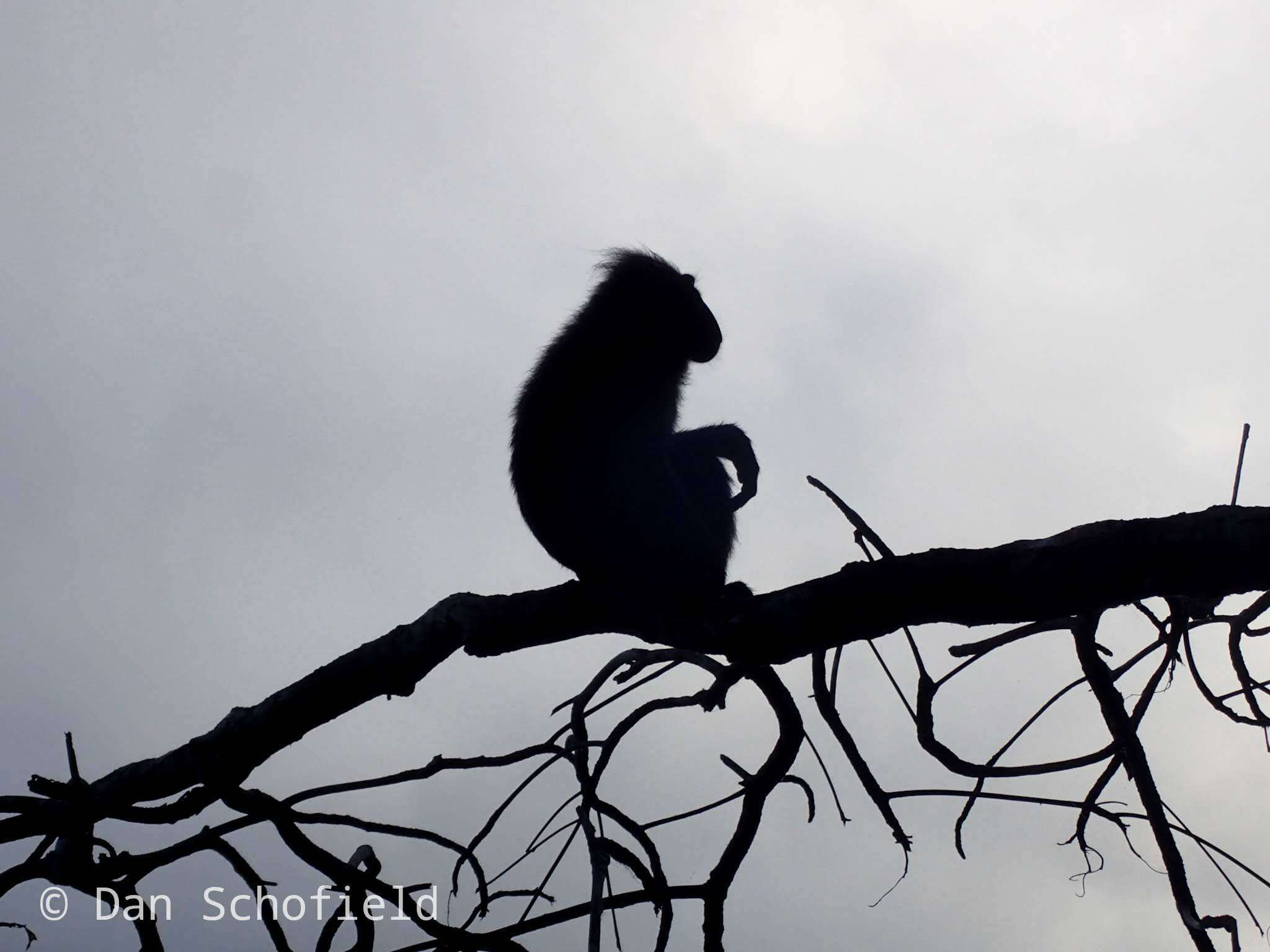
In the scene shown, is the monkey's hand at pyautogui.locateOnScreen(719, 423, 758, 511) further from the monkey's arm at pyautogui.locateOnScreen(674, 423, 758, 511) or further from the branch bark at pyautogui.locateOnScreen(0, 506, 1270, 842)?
the branch bark at pyautogui.locateOnScreen(0, 506, 1270, 842)

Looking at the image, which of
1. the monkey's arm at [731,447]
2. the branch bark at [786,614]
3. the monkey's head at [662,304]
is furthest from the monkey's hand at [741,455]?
the monkey's head at [662,304]

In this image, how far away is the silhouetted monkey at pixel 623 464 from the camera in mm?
4324

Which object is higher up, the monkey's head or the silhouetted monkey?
the monkey's head

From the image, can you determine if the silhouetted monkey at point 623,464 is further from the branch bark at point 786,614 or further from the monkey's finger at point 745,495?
the branch bark at point 786,614

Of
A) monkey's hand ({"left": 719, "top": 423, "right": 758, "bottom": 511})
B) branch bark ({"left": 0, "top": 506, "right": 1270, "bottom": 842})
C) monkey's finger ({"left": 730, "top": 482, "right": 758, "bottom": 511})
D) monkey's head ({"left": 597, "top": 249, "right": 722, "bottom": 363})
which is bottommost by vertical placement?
branch bark ({"left": 0, "top": 506, "right": 1270, "bottom": 842})

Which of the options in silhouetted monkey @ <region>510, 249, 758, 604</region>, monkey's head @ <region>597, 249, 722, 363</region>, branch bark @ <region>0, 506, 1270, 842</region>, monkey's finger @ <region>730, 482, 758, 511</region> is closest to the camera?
branch bark @ <region>0, 506, 1270, 842</region>

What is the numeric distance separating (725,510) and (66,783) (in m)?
2.69

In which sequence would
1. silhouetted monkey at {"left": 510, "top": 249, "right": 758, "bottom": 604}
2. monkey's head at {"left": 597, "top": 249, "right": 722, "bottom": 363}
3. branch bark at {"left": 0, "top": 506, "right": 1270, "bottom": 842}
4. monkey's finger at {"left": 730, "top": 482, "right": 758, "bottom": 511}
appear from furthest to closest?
monkey's head at {"left": 597, "top": 249, "right": 722, "bottom": 363}
silhouetted monkey at {"left": 510, "top": 249, "right": 758, "bottom": 604}
monkey's finger at {"left": 730, "top": 482, "right": 758, "bottom": 511}
branch bark at {"left": 0, "top": 506, "right": 1270, "bottom": 842}

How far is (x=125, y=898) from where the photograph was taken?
3.00 m

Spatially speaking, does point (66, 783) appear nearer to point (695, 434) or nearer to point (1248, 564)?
point (695, 434)

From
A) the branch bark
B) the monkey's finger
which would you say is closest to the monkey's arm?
the monkey's finger

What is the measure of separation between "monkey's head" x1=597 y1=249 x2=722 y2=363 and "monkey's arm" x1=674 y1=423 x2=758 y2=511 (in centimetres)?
142

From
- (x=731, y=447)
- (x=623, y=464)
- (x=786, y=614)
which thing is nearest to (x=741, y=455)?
(x=731, y=447)

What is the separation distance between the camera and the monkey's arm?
425 cm
